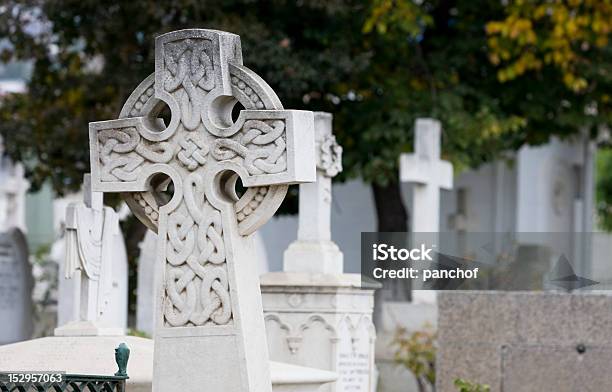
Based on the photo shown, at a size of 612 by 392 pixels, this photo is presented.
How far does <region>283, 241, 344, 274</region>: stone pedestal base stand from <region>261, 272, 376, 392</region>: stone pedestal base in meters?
0.11

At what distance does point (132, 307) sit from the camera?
19312 millimetres

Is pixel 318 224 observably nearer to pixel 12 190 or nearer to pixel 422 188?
pixel 422 188

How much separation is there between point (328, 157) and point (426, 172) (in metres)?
4.99

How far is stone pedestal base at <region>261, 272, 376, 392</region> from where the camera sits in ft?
41.8

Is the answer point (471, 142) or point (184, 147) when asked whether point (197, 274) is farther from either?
point (471, 142)

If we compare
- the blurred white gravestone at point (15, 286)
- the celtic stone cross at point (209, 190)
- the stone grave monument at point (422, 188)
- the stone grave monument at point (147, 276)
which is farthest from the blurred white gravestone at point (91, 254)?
the blurred white gravestone at point (15, 286)

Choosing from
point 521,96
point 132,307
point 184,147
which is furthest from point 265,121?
point 521,96

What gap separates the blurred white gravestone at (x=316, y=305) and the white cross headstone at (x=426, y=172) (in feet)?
16.3

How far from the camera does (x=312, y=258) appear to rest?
12.8 metres

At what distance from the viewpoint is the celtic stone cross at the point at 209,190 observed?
805 cm

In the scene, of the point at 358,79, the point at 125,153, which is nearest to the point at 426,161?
the point at 358,79

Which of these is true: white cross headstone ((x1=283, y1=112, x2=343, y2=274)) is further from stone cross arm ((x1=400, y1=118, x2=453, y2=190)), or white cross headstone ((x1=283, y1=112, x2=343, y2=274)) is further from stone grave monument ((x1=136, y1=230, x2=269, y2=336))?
stone cross arm ((x1=400, y1=118, x2=453, y2=190))

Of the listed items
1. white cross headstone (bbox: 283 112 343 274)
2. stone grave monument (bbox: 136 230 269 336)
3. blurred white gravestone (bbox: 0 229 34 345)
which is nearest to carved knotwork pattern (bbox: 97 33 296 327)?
white cross headstone (bbox: 283 112 343 274)

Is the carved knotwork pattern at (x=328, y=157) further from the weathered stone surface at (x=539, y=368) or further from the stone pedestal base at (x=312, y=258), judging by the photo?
the weathered stone surface at (x=539, y=368)
